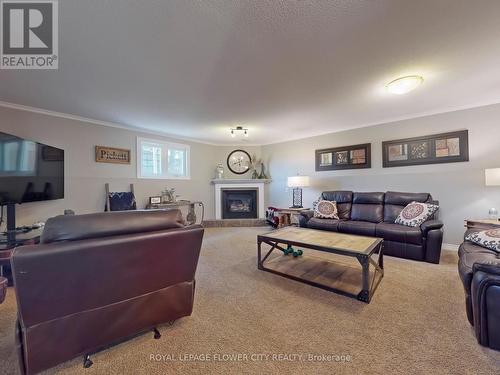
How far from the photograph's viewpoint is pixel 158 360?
140 centimetres

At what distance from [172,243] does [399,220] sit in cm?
346

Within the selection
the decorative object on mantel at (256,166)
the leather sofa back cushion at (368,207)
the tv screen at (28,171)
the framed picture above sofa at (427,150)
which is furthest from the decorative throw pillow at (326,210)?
the tv screen at (28,171)

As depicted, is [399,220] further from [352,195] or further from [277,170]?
[277,170]

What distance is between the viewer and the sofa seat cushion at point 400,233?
9.87 ft

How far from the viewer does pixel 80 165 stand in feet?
12.6

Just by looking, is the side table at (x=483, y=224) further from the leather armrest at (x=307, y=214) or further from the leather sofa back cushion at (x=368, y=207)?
the leather armrest at (x=307, y=214)

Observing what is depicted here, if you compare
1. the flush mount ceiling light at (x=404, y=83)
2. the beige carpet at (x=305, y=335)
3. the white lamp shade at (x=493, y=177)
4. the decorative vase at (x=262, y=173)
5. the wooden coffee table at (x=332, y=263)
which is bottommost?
the beige carpet at (x=305, y=335)

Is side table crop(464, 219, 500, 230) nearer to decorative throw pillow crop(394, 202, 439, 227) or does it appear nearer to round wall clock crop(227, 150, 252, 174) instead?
decorative throw pillow crop(394, 202, 439, 227)

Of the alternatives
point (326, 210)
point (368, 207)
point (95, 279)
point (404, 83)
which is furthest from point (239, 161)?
point (95, 279)

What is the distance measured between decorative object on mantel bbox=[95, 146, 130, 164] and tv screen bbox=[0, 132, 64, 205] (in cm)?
66

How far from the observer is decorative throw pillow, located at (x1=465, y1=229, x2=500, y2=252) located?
1.86 metres

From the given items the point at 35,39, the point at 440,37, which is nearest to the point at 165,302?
the point at 35,39

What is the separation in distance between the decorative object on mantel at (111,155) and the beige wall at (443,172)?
408 centimetres

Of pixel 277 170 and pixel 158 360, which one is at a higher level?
pixel 277 170
